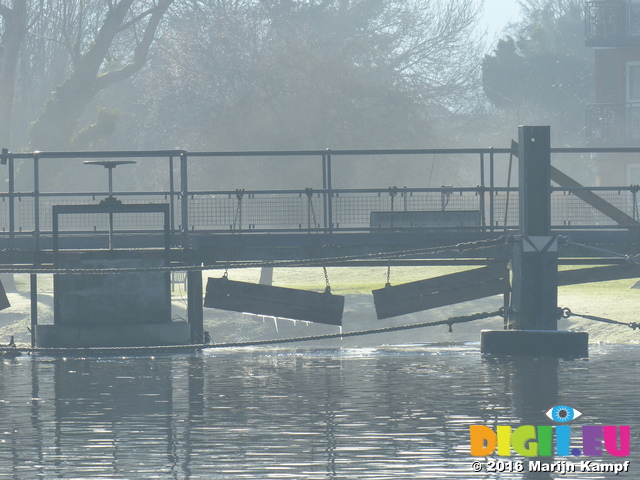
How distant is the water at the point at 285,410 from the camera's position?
395 inches

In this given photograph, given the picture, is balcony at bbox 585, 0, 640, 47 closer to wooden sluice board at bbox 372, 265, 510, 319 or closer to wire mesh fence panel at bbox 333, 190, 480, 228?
wire mesh fence panel at bbox 333, 190, 480, 228

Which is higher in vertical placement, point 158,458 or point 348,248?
point 348,248

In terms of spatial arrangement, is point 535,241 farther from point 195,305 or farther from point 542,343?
point 195,305

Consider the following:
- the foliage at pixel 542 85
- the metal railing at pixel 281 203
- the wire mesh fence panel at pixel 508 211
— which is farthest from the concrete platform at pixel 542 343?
the foliage at pixel 542 85

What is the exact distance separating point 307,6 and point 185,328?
40.8m

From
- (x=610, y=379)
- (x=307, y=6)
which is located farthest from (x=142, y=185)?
(x=610, y=379)

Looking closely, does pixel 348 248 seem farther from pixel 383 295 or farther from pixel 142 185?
pixel 142 185

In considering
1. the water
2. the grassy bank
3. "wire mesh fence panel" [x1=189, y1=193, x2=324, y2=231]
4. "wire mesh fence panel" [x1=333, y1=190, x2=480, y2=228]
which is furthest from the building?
the water

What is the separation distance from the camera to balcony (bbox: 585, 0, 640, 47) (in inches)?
1772

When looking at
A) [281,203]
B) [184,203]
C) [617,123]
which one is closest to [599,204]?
[184,203]

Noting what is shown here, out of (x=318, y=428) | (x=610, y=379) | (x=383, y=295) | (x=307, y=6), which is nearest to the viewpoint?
(x=318, y=428)

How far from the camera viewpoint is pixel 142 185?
49656 millimetres

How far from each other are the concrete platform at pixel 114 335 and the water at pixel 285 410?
285 millimetres

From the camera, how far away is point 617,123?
150 ft
